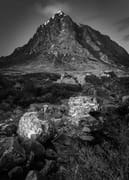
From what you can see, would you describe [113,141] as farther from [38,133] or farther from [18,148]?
[18,148]

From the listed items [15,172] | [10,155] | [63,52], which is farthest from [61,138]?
[63,52]

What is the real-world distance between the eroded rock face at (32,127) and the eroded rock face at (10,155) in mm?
3382

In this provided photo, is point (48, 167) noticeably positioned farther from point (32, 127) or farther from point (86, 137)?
point (86, 137)

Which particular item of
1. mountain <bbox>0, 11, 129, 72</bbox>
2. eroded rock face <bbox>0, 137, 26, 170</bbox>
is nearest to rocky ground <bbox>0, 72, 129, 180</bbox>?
eroded rock face <bbox>0, 137, 26, 170</bbox>

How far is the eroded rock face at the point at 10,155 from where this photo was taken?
16531 mm

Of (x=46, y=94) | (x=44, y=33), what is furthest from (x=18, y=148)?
(x=44, y=33)

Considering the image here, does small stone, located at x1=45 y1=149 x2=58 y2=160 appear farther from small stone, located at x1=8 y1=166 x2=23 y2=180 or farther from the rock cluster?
small stone, located at x1=8 y1=166 x2=23 y2=180

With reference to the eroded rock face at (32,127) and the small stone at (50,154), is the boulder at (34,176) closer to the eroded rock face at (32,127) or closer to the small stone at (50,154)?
the small stone at (50,154)

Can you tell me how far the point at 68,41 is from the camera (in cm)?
15775

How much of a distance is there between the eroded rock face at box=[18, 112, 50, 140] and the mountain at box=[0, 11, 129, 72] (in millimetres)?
82676

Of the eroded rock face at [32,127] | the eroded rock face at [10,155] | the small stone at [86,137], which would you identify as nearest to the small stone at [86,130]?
the small stone at [86,137]

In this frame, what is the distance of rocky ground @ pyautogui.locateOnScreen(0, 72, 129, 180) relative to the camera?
13.9 meters

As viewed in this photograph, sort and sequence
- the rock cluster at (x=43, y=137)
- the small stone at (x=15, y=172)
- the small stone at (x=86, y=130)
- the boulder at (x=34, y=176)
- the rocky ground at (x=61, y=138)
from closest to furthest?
the rocky ground at (x=61, y=138) < the boulder at (x=34, y=176) < the small stone at (x=15, y=172) < the rock cluster at (x=43, y=137) < the small stone at (x=86, y=130)

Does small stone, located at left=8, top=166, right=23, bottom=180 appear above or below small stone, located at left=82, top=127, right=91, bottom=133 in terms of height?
below
